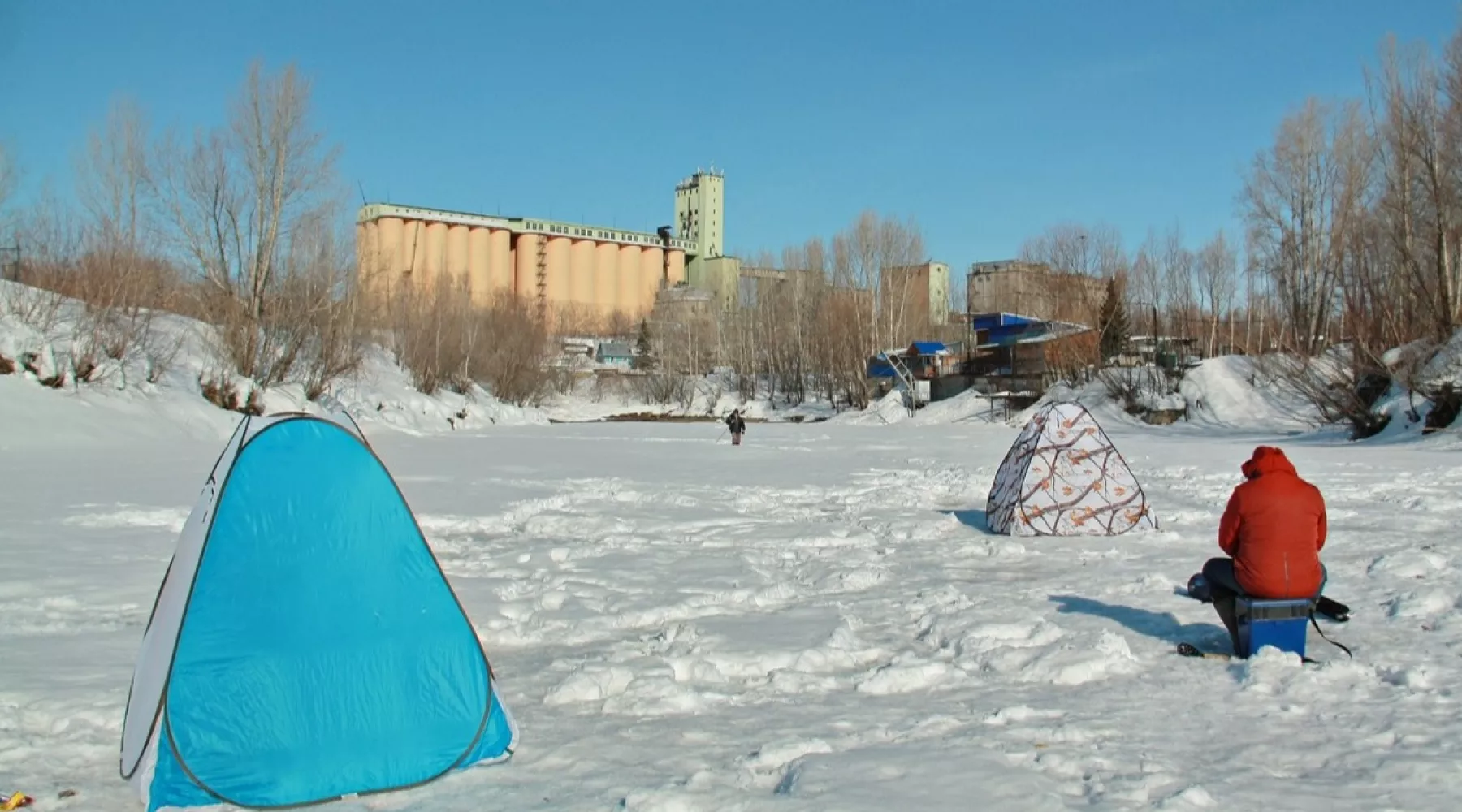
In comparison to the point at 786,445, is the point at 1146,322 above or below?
above

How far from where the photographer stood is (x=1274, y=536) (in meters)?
5.57

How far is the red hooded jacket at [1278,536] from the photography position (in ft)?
18.1

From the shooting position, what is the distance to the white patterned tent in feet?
34.4

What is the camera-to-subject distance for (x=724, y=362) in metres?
80.2

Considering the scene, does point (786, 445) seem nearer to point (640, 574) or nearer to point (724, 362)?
point (640, 574)

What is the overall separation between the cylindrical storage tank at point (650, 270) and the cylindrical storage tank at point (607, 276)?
3.36 m

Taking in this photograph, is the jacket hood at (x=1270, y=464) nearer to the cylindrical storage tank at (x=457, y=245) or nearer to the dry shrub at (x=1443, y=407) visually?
the dry shrub at (x=1443, y=407)

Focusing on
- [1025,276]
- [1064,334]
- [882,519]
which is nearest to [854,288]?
[1025,276]

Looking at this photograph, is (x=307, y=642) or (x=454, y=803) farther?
(x=307, y=642)

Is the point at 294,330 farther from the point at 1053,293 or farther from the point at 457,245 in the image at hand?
the point at 457,245

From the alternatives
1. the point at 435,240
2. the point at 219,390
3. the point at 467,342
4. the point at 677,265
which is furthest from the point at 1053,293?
the point at 677,265

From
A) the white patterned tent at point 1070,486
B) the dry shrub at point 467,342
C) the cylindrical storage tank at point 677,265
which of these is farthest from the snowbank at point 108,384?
the cylindrical storage tank at point 677,265

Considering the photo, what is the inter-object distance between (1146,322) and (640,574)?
197 feet

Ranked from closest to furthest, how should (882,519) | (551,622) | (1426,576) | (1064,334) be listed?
(551,622)
(1426,576)
(882,519)
(1064,334)
